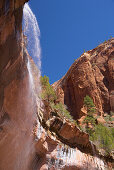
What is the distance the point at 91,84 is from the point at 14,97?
33.5 metres

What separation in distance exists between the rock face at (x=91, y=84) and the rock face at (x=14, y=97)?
84.7 ft

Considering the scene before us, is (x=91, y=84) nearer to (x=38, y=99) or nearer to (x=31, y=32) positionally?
(x=38, y=99)

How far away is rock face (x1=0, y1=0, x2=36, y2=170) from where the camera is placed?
277 inches

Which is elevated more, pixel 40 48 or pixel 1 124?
pixel 40 48

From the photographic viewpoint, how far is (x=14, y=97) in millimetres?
9898

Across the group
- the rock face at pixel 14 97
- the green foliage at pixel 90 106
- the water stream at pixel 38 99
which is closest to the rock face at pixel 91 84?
the green foliage at pixel 90 106

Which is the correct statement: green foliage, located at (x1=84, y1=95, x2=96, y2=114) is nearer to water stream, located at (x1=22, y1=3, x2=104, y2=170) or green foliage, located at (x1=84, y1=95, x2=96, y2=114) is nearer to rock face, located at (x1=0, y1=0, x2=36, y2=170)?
water stream, located at (x1=22, y1=3, x2=104, y2=170)

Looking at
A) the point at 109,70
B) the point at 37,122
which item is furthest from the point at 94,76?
the point at 37,122

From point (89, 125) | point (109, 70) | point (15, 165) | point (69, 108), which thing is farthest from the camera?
point (109, 70)

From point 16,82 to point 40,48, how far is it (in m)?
2.55

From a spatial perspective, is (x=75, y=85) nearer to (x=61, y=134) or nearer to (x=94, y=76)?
(x=94, y=76)

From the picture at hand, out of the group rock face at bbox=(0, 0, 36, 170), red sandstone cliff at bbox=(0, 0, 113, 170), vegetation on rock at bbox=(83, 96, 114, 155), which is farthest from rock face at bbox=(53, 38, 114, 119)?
rock face at bbox=(0, 0, 36, 170)

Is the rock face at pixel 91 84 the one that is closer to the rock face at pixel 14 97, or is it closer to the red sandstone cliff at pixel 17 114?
the red sandstone cliff at pixel 17 114

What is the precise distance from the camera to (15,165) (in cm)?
1109
